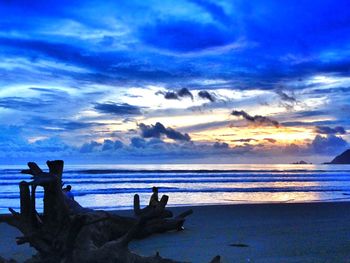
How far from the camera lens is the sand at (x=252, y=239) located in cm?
814

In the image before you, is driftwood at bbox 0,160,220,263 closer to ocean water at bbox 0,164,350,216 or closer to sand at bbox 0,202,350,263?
sand at bbox 0,202,350,263

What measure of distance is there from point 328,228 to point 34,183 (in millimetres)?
8402

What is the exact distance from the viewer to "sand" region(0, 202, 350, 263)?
8141 millimetres

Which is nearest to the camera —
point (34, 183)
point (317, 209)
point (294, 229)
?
point (34, 183)

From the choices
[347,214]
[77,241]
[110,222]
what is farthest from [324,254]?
[347,214]

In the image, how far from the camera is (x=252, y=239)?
9.91 meters

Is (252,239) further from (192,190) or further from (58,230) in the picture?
(192,190)

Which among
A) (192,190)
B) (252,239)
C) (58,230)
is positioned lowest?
(252,239)

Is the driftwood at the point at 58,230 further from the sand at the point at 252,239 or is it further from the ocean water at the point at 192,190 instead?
the ocean water at the point at 192,190

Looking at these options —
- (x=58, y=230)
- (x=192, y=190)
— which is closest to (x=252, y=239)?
(x=58, y=230)

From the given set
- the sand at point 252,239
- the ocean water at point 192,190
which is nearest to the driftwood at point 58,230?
the sand at point 252,239

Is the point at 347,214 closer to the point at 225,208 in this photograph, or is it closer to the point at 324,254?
the point at 225,208

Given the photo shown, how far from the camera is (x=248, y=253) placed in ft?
27.3

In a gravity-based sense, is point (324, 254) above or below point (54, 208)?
below
